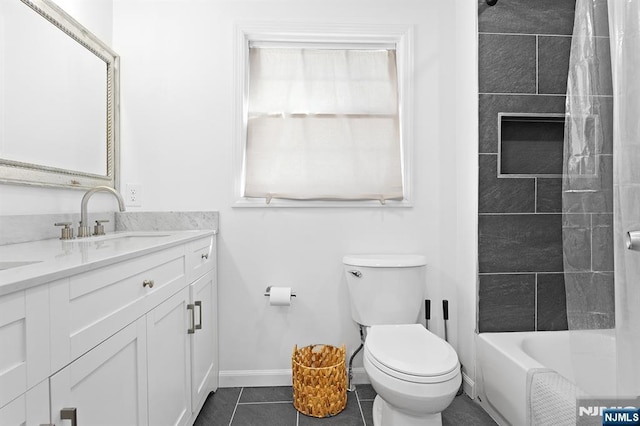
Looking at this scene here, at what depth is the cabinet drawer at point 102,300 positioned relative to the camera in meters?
0.73

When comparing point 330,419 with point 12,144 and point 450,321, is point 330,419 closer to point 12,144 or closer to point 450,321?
point 450,321

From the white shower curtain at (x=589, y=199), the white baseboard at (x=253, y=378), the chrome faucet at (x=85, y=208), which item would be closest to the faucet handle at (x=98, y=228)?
the chrome faucet at (x=85, y=208)

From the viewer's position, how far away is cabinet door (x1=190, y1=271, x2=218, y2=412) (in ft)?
5.06

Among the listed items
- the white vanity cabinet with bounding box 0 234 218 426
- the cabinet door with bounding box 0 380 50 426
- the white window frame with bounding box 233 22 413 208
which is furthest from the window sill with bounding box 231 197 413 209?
the cabinet door with bounding box 0 380 50 426

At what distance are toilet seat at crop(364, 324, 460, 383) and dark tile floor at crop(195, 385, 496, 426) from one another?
440mm

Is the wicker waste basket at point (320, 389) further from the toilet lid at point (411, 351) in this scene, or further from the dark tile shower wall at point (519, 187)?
the dark tile shower wall at point (519, 187)

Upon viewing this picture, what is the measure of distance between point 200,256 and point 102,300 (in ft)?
2.56

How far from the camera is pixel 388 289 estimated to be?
5.85 feet

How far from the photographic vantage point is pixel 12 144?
1.28m

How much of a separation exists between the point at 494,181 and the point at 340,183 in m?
0.80

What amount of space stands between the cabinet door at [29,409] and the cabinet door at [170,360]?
1.46ft

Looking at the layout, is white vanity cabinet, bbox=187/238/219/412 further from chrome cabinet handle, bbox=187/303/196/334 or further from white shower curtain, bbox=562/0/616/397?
white shower curtain, bbox=562/0/616/397

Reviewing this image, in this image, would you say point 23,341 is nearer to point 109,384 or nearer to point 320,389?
point 109,384

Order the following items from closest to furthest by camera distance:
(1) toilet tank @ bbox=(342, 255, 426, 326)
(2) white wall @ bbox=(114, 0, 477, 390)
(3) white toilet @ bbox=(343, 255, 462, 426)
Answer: (3) white toilet @ bbox=(343, 255, 462, 426), (1) toilet tank @ bbox=(342, 255, 426, 326), (2) white wall @ bbox=(114, 0, 477, 390)
